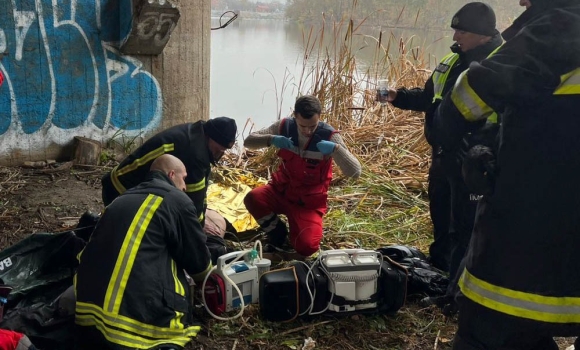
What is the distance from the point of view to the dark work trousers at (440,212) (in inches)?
161

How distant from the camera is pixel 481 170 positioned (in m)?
2.16

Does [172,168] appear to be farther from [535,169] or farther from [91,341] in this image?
[535,169]

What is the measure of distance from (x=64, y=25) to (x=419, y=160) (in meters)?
4.27

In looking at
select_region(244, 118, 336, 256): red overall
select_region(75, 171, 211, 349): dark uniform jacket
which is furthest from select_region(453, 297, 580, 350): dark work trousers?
select_region(244, 118, 336, 256): red overall

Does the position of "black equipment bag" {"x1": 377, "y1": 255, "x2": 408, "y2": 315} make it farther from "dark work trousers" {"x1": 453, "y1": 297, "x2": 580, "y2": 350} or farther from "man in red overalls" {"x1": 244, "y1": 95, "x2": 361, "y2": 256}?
"dark work trousers" {"x1": 453, "y1": 297, "x2": 580, "y2": 350}

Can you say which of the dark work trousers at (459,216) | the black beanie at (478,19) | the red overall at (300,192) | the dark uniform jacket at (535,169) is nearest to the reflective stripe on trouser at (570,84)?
the dark uniform jacket at (535,169)

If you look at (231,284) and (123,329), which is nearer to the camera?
(123,329)

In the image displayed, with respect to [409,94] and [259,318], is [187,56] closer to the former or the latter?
[409,94]

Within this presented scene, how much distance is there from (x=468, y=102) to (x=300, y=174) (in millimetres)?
2360

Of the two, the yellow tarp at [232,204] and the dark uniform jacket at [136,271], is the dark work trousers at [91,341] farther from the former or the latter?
the yellow tarp at [232,204]

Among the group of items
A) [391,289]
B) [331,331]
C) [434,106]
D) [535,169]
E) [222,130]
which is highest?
[535,169]

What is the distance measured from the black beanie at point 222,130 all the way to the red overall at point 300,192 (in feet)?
2.64

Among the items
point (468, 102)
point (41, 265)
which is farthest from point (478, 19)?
point (41, 265)

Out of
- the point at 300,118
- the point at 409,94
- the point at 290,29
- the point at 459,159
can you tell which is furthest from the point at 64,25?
the point at 290,29
